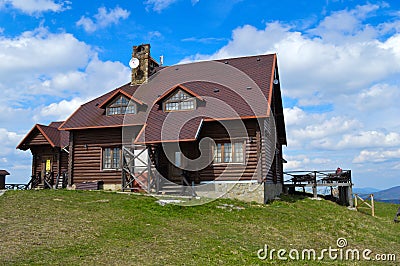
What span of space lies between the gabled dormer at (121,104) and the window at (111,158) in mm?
2415

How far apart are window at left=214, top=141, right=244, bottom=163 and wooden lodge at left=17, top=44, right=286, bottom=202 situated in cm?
6

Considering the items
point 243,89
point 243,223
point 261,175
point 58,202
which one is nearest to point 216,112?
point 243,89

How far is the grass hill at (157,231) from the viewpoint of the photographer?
34.1 feet

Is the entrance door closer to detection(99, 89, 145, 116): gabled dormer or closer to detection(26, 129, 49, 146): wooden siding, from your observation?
detection(99, 89, 145, 116): gabled dormer

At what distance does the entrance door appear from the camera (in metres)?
22.8

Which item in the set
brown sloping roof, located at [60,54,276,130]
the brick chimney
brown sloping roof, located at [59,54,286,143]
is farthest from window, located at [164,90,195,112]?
the brick chimney

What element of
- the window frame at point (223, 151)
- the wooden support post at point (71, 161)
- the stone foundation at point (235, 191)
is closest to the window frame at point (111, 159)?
the wooden support post at point (71, 161)

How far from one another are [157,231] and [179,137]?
846 centimetres

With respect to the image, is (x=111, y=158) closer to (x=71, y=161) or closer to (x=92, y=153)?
(x=92, y=153)

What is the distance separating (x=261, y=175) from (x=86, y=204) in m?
9.39

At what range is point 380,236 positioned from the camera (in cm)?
1664

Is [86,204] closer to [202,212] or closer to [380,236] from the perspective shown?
[202,212]

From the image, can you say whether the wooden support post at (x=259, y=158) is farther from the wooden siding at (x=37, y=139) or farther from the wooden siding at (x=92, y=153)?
the wooden siding at (x=37, y=139)

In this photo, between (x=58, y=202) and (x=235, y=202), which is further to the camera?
(x=235, y=202)
